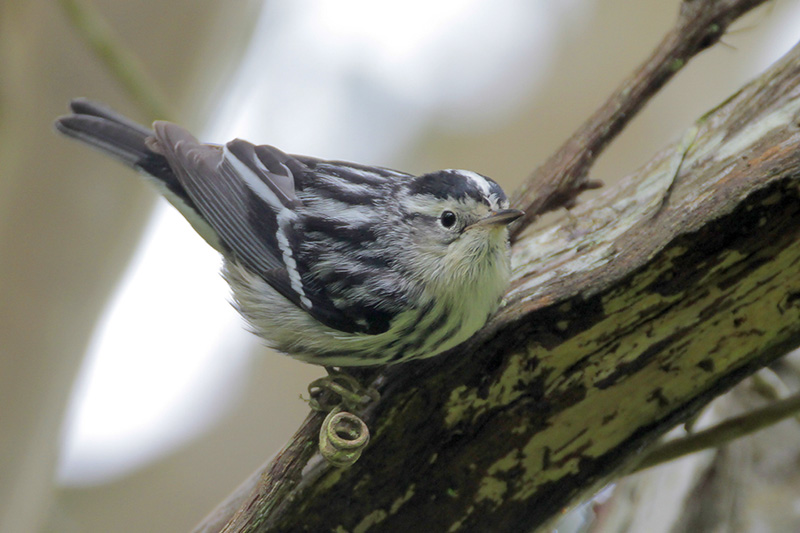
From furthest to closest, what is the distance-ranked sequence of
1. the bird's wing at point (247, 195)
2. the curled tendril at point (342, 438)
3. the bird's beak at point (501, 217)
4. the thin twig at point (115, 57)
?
the thin twig at point (115, 57), the bird's wing at point (247, 195), the bird's beak at point (501, 217), the curled tendril at point (342, 438)

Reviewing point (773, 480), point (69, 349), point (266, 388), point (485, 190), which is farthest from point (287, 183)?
point (266, 388)

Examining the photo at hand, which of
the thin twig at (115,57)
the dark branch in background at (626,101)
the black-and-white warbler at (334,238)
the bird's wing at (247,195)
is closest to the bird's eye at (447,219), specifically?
the black-and-white warbler at (334,238)

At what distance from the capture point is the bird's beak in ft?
4.80

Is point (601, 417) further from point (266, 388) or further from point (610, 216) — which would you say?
point (266, 388)

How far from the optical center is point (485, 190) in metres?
1.58

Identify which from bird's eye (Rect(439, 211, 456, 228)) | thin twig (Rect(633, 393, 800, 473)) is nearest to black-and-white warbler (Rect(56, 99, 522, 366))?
bird's eye (Rect(439, 211, 456, 228))

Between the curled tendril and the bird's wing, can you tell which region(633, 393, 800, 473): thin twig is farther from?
the bird's wing

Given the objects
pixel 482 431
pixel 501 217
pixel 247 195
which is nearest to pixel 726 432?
pixel 482 431

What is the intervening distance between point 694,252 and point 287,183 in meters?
0.99

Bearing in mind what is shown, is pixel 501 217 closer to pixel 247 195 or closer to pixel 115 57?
pixel 247 195

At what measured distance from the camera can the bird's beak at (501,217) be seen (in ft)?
4.80

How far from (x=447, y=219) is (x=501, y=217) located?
0.19 metres

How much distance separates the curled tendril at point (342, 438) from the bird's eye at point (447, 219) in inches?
21.7

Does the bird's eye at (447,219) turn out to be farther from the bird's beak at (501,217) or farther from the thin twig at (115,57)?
the thin twig at (115,57)
